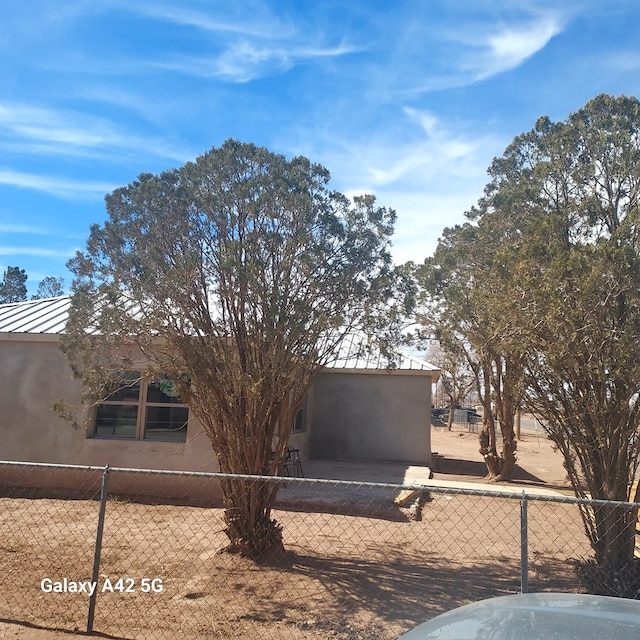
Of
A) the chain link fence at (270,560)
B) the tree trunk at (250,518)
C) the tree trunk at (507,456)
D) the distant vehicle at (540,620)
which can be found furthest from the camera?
the tree trunk at (507,456)

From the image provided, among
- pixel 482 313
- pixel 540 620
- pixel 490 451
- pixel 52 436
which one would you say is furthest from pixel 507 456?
pixel 540 620

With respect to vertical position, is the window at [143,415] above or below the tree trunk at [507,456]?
above

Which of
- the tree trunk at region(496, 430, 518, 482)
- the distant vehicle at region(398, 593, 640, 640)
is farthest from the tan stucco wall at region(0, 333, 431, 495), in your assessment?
the tree trunk at region(496, 430, 518, 482)

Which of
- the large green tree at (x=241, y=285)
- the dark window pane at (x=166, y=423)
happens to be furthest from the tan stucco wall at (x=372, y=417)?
the large green tree at (x=241, y=285)

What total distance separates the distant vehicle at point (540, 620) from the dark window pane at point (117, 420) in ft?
31.4

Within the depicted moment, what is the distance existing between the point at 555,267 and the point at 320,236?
2.57 metres

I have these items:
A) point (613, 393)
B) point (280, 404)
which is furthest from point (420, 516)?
point (613, 393)

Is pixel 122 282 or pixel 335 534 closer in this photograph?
pixel 122 282

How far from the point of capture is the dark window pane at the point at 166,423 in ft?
36.1

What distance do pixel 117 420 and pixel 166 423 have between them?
3.30 ft

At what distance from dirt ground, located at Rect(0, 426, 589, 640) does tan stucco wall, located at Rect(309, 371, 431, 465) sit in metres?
5.91

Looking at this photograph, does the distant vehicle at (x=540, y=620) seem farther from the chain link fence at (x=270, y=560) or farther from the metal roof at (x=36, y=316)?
the metal roof at (x=36, y=316)

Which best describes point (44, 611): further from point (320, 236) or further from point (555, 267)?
point (555, 267)

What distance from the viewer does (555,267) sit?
5.29 m
